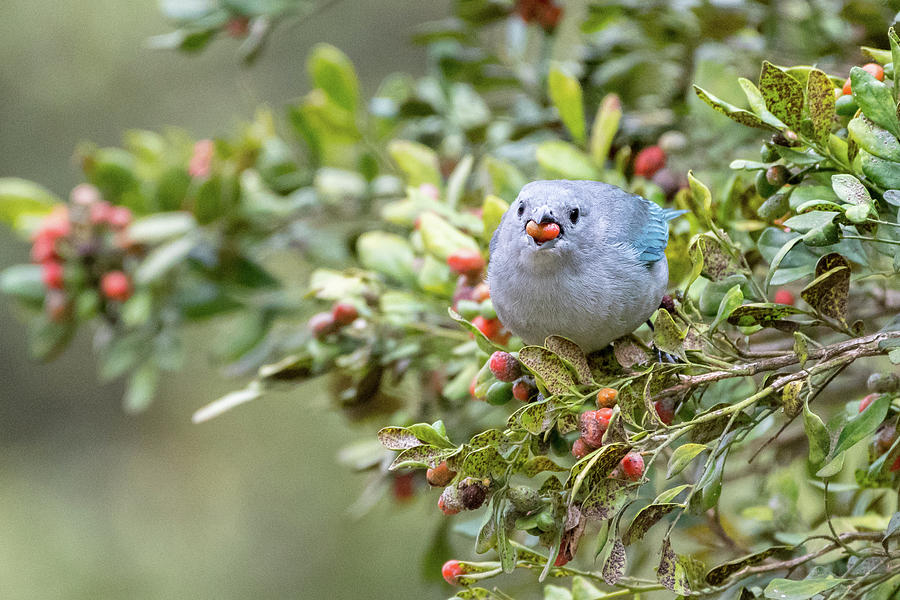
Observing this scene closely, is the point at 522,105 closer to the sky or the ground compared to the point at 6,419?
closer to the sky

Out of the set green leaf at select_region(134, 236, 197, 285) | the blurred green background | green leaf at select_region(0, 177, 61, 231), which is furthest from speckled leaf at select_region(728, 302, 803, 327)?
the blurred green background

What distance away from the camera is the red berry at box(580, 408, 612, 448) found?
1142mm

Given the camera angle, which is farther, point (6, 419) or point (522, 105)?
point (6, 419)

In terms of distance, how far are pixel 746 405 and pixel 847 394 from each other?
0.97 m

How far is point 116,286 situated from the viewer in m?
2.39

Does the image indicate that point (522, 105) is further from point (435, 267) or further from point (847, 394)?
point (847, 394)

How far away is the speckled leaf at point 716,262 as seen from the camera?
1245 millimetres

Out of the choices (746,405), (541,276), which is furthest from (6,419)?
(746,405)

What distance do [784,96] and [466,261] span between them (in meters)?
0.65

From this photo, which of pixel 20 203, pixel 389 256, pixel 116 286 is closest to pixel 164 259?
pixel 116 286

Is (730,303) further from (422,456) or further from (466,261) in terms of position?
(466,261)

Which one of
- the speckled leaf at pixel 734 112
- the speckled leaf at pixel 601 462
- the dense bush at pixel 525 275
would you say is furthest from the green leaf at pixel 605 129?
the speckled leaf at pixel 601 462

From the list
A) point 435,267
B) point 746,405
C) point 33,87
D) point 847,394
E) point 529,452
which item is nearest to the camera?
point 746,405

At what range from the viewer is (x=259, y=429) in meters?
5.41
